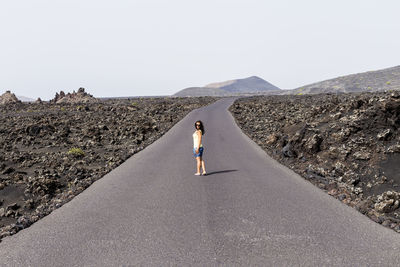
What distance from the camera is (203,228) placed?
20.7ft

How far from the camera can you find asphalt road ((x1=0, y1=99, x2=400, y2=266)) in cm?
514

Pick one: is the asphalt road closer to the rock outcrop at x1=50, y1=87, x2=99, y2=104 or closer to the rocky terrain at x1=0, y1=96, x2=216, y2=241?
the rocky terrain at x1=0, y1=96, x2=216, y2=241

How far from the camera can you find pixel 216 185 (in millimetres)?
9617

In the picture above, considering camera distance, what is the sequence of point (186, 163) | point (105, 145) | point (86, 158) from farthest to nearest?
point (105, 145), point (86, 158), point (186, 163)

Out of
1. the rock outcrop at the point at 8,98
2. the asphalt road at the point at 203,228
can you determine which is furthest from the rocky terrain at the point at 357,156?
the rock outcrop at the point at 8,98

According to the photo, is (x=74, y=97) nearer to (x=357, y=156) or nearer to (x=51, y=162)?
(x=51, y=162)

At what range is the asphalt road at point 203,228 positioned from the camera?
5145 mm

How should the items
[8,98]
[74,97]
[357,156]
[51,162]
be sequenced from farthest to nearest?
[74,97]
[8,98]
[51,162]
[357,156]

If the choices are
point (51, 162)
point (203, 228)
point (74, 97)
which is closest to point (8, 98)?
point (74, 97)

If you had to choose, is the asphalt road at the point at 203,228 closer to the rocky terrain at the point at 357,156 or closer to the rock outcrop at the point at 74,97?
the rocky terrain at the point at 357,156

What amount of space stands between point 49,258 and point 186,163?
26.6ft

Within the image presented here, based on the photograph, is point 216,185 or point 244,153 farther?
point 244,153

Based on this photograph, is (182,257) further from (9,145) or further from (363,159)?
(9,145)

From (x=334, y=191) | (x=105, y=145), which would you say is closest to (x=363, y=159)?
(x=334, y=191)
